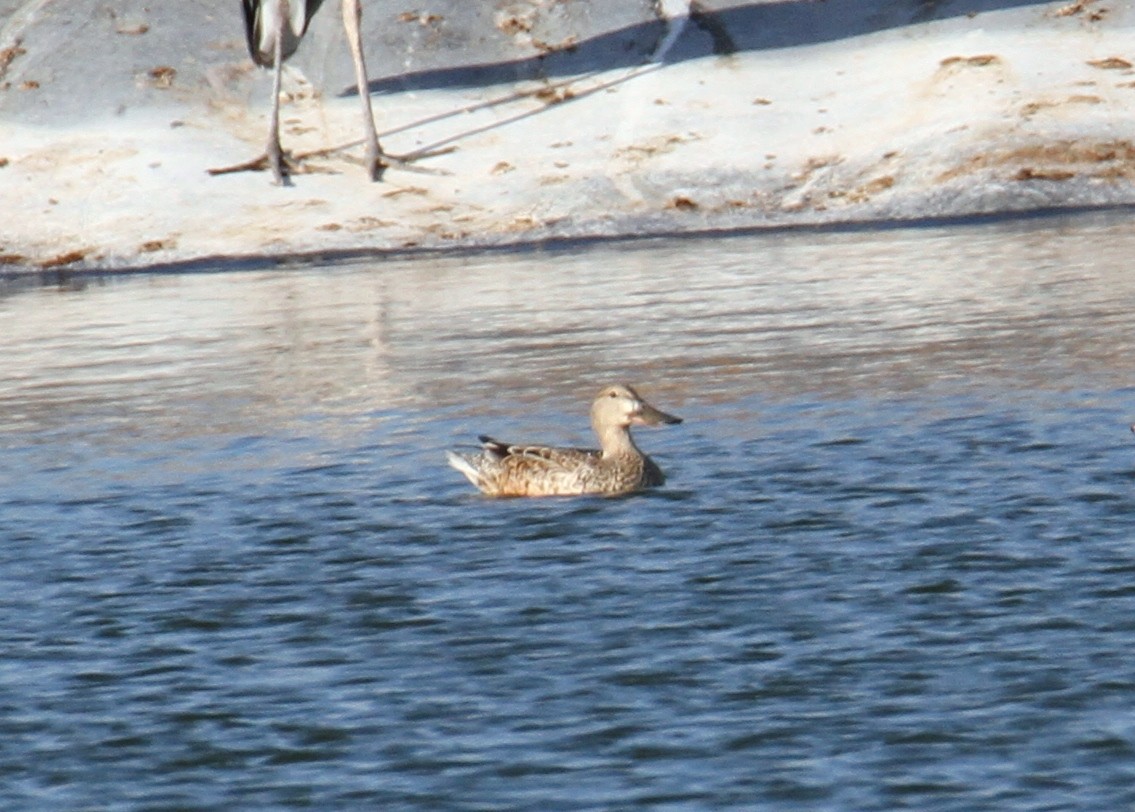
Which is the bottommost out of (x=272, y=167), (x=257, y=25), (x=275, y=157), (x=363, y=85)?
(x=272, y=167)

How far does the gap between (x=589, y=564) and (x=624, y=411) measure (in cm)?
231

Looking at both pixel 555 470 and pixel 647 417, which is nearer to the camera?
pixel 555 470

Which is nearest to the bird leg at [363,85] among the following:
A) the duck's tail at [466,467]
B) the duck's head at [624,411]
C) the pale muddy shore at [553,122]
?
the pale muddy shore at [553,122]

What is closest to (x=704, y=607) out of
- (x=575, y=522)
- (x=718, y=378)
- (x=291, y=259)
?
(x=575, y=522)

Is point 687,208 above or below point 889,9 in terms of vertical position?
below

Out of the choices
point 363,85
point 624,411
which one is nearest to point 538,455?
point 624,411

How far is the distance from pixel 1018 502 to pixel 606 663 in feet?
10.1

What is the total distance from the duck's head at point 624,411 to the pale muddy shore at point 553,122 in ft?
40.6

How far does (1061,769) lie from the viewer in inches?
280

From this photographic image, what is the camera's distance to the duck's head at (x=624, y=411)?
12.5 meters

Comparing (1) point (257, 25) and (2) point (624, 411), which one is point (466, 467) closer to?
(2) point (624, 411)

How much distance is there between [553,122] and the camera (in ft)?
89.3

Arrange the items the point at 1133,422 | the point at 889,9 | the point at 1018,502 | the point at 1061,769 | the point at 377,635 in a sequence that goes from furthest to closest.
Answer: the point at 889,9 < the point at 1133,422 < the point at 1018,502 < the point at 377,635 < the point at 1061,769

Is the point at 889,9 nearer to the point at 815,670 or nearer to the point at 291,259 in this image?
the point at 291,259
